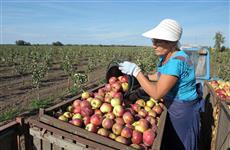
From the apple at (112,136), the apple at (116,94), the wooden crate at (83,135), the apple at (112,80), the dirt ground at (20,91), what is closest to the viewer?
the wooden crate at (83,135)

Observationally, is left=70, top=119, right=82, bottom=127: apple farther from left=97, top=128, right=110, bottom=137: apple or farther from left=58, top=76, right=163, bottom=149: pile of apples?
left=97, top=128, right=110, bottom=137: apple

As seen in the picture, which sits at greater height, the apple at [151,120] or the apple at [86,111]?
the apple at [86,111]

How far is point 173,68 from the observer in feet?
9.40

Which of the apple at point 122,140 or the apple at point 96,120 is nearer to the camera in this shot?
the apple at point 122,140

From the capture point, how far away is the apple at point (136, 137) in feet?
9.29

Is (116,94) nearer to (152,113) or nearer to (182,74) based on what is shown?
(152,113)

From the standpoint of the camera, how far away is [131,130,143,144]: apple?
9.29 feet

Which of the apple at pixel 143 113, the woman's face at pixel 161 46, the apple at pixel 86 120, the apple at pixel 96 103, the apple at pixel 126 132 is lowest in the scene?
the apple at pixel 126 132

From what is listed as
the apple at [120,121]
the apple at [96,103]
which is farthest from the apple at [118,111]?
the apple at [96,103]

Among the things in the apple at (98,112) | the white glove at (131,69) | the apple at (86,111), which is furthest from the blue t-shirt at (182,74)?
the apple at (86,111)

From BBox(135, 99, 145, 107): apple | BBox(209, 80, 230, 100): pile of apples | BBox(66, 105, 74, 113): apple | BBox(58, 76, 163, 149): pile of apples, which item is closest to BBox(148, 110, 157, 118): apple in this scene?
BBox(58, 76, 163, 149): pile of apples

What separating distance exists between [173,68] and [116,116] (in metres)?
0.91

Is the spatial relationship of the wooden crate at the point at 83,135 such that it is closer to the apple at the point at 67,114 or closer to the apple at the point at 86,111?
the apple at the point at 67,114

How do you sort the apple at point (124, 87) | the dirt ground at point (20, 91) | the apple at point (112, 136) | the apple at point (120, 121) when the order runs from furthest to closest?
1. the dirt ground at point (20, 91)
2. the apple at point (124, 87)
3. the apple at point (120, 121)
4. the apple at point (112, 136)
